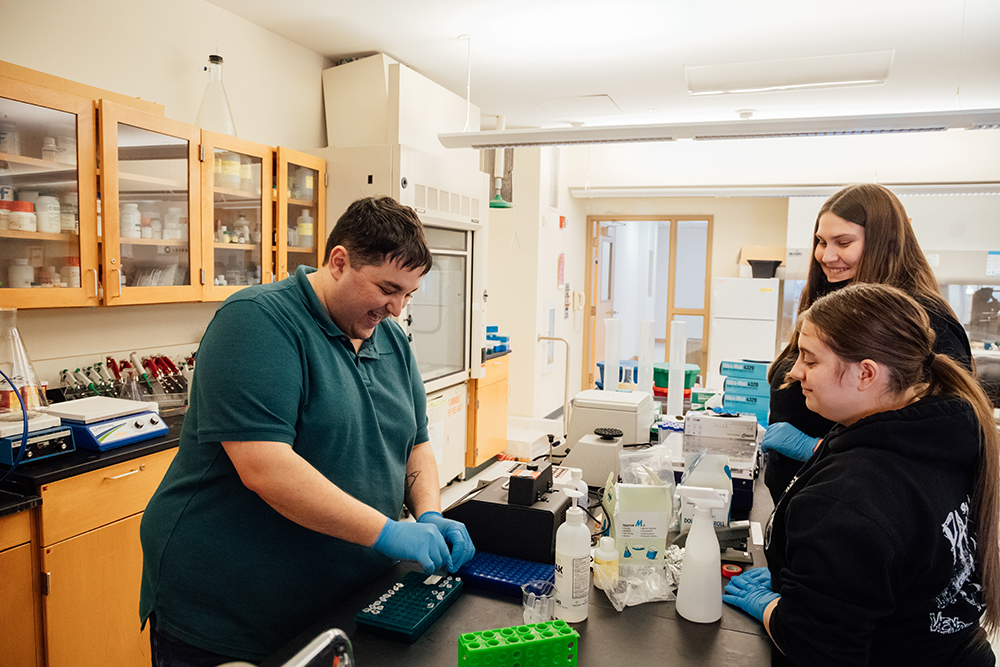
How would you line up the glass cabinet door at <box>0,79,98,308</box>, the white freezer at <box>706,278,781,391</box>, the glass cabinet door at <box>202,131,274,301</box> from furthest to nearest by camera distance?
the white freezer at <box>706,278,781,391</box>, the glass cabinet door at <box>202,131,274,301</box>, the glass cabinet door at <box>0,79,98,308</box>

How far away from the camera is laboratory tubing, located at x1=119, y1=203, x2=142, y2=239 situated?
247 centimetres

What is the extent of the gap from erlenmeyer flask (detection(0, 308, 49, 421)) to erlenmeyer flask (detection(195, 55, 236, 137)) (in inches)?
47.2

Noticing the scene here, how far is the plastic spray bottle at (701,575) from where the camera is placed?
1274 millimetres

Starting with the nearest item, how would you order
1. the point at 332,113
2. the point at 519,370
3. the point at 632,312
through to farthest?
the point at 332,113, the point at 519,370, the point at 632,312

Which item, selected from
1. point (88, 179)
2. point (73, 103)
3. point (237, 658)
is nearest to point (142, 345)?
point (88, 179)

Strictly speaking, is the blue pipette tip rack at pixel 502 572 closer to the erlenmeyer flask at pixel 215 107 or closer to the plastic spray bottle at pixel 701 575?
the plastic spray bottle at pixel 701 575

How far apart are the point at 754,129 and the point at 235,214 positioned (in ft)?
7.86

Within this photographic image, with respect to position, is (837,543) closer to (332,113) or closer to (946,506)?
(946,506)

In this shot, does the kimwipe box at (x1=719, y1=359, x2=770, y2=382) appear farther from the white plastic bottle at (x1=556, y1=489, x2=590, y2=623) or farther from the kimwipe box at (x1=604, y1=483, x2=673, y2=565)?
the white plastic bottle at (x1=556, y1=489, x2=590, y2=623)

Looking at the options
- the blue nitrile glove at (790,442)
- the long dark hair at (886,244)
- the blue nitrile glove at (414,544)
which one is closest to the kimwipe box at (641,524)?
the blue nitrile glove at (414,544)

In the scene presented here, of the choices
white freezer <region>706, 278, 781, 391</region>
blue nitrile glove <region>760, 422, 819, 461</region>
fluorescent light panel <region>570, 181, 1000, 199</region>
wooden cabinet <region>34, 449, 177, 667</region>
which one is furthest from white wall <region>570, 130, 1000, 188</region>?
wooden cabinet <region>34, 449, 177, 667</region>

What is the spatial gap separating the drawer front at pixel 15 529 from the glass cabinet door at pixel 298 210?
1.53m

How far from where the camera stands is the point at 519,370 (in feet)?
20.5

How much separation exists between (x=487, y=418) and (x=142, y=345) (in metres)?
2.44
